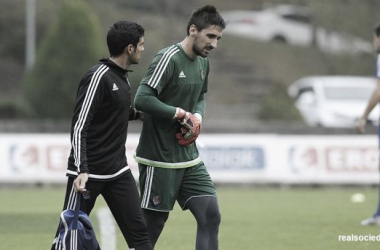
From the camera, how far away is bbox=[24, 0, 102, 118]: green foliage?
3262 centimetres

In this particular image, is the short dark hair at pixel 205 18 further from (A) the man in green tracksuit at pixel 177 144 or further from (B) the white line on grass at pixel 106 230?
(B) the white line on grass at pixel 106 230

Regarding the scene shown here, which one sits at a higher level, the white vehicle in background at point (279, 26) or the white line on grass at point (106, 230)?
the white vehicle in background at point (279, 26)

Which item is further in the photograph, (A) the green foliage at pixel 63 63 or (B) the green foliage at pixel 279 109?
(A) the green foliage at pixel 63 63

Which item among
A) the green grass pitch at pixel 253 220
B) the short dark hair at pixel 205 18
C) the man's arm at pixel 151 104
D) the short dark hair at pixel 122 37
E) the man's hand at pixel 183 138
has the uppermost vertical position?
the short dark hair at pixel 205 18

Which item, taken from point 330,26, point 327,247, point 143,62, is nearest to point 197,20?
point 327,247

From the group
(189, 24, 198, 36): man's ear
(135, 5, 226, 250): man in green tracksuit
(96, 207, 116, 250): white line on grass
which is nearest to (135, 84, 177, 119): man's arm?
(135, 5, 226, 250): man in green tracksuit

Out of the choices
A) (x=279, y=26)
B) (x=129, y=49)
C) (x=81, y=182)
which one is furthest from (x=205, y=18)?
(x=279, y=26)

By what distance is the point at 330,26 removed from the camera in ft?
148

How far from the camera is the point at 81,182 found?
7.74 metres

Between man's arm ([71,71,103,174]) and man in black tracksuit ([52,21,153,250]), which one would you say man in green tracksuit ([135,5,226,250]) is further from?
man's arm ([71,71,103,174])

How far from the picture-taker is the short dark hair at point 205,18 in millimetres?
8578

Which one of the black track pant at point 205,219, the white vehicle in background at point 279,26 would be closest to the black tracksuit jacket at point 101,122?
the black track pant at point 205,219

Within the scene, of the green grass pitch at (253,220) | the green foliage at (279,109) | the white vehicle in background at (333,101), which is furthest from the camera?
the green foliage at (279,109)

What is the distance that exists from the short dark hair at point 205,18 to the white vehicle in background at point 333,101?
21.9 meters
